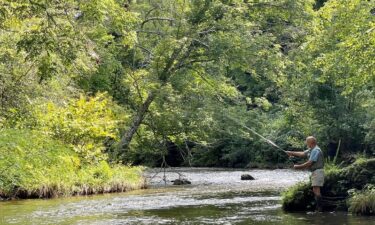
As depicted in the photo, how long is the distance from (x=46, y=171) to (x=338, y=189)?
9.47 metres

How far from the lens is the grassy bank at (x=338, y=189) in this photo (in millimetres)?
14438

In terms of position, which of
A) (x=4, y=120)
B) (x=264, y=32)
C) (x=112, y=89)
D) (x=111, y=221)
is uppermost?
(x=264, y=32)

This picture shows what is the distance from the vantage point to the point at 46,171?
19766 mm

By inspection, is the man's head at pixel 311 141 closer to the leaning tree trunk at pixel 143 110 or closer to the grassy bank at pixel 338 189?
the grassy bank at pixel 338 189

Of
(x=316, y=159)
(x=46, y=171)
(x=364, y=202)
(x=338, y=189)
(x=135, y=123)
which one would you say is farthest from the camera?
(x=135, y=123)

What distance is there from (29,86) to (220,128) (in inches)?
481

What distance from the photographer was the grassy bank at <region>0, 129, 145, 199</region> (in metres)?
18.8

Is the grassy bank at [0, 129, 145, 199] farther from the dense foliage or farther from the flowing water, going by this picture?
the flowing water

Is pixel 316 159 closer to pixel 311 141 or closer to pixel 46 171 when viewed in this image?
pixel 311 141

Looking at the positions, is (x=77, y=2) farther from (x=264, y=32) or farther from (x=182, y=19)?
(x=264, y=32)

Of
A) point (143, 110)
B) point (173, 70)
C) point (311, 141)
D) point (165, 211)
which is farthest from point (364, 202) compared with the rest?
point (173, 70)

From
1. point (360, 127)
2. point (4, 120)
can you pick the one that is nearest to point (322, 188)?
point (4, 120)

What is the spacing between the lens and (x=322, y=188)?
583 inches

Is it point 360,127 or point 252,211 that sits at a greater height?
point 360,127
